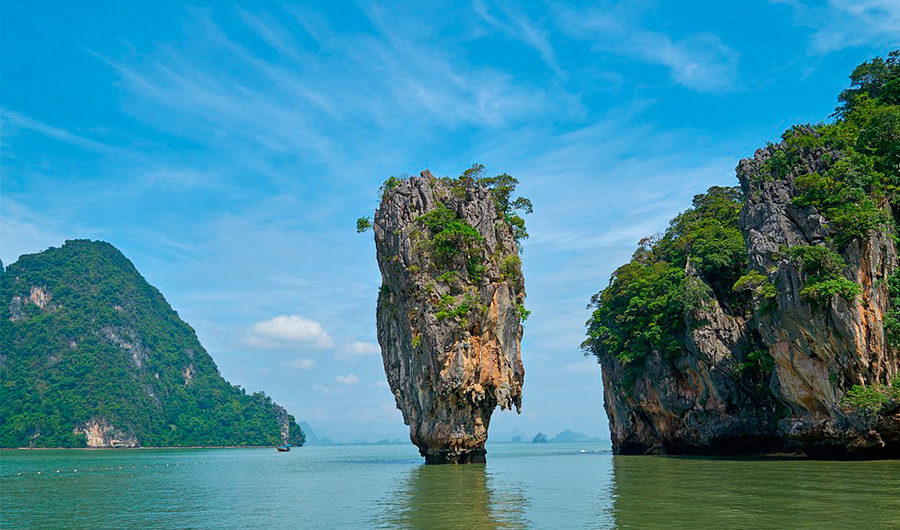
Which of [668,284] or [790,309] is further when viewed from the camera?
[668,284]

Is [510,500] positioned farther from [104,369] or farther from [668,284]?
[104,369]

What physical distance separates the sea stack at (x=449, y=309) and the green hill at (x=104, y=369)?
263ft

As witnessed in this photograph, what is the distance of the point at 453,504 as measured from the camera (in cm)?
1756

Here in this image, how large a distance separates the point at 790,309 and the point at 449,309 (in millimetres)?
15886

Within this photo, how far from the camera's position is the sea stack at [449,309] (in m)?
33.8

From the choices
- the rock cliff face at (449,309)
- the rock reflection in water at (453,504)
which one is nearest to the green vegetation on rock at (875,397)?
the rock reflection in water at (453,504)

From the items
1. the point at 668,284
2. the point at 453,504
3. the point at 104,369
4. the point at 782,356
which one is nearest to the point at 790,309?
the point at 782,356

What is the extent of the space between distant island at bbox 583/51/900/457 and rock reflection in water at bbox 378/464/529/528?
556 inches

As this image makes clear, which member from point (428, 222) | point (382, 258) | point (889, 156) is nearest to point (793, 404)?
point (889, 156)

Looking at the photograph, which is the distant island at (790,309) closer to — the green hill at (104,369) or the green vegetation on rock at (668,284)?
the green vegetation on rock at (668,284)

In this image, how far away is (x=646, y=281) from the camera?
40594 mm

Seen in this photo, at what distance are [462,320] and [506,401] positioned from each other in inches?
210

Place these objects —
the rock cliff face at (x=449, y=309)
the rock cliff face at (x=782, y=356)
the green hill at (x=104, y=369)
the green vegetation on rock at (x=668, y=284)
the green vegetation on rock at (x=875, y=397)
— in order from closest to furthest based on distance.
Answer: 1. the green vegetation on rock at (x=875, y=397)
2. the rock cliff face at (x=782, y=356)
3. the rock cliff face at (x=449, y=309)
4. the green vegetation on rock at (x=668, y=284)
5. the green hill at (x=104, y=369)

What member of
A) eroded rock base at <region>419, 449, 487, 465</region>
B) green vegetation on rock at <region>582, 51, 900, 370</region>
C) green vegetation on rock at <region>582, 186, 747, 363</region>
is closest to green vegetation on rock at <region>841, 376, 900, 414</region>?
green vegetation on rock at <region>582, 51, 900, 370</region>
